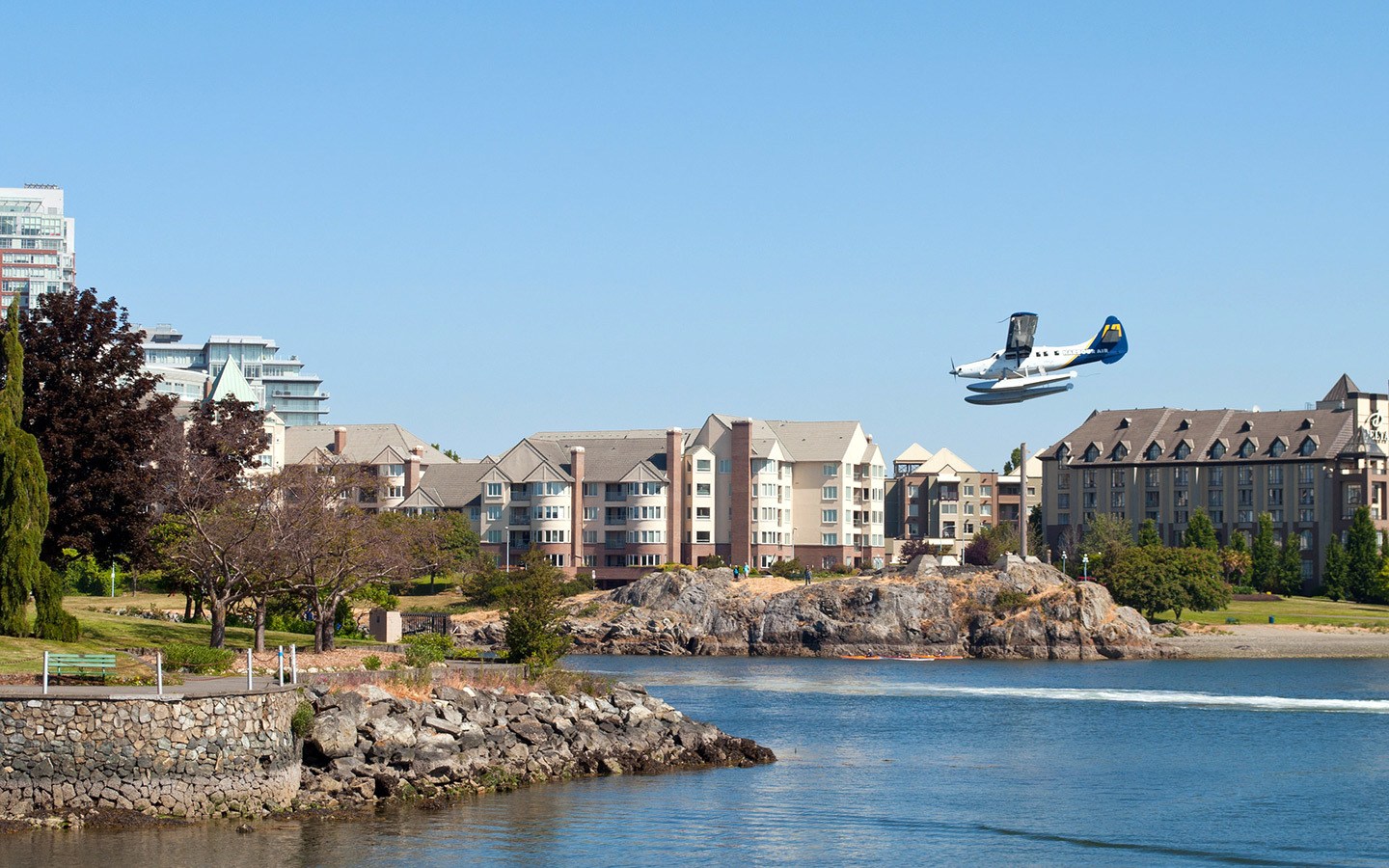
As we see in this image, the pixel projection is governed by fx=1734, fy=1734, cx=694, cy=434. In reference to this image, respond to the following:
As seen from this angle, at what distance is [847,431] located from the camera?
153750mm

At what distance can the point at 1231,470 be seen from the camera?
154750 mm

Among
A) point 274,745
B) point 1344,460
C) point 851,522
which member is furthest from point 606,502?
point 274,745

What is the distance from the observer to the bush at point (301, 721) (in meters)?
36.4

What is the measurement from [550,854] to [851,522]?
120 m

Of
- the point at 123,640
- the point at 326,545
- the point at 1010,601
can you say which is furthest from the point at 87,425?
the point at 1010,601

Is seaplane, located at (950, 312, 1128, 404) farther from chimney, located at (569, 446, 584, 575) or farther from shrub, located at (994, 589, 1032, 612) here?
chimney, located at (569, 446, 584, 575)

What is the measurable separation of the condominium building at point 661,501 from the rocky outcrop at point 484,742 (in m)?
92.4

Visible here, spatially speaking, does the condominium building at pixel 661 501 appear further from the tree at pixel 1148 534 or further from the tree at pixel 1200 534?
the tree at pixel 1200 534

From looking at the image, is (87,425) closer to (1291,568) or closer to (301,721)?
(301,721)

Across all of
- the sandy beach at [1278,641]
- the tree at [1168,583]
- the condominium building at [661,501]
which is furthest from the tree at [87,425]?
the condominium building at [661,501]

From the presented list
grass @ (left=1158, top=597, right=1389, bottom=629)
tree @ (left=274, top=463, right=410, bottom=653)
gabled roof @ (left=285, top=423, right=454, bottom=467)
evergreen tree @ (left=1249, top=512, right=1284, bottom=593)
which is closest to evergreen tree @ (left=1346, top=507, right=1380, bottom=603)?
grass @ (left=1158, top=597, right=1389, bottom=629)

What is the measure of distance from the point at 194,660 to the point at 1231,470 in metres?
128

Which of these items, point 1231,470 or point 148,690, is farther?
point 1231,470

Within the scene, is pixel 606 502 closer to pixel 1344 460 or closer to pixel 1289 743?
pixel 1344 460
